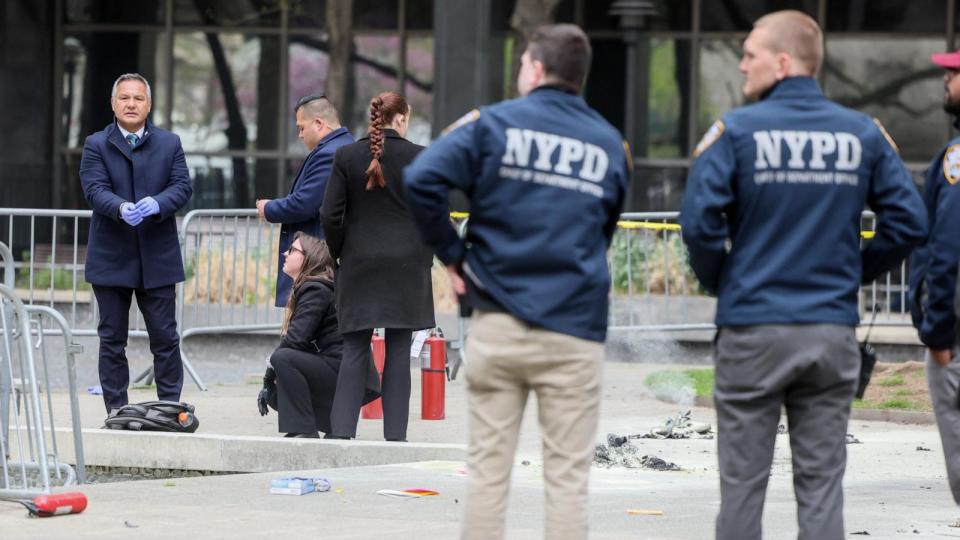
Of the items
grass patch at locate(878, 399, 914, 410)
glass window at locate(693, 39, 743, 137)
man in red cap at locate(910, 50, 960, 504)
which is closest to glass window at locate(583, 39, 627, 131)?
glass window at locate(693, 39, 743, 137)

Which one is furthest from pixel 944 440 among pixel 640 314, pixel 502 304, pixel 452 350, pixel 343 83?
pixel 343 83

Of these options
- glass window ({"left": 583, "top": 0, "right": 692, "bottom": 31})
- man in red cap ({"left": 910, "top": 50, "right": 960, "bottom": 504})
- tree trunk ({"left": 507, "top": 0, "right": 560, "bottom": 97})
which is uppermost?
glass window ({"left": 583, "top": 0, "right": 692, "bottom": 31})

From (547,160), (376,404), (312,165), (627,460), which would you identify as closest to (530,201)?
(547,160)

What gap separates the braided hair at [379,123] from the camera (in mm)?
9445

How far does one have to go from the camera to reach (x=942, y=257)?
248 inches

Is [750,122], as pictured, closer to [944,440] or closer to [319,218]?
[944,440]

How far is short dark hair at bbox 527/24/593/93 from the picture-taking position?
587 centimetres

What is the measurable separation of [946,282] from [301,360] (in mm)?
4549

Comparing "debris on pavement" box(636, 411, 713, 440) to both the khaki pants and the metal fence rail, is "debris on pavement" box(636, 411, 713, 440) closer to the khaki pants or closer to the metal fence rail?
the metal fence rail

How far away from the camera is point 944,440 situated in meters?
6.62

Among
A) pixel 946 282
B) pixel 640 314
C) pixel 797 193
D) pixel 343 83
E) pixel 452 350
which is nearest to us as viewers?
pixel 797 193

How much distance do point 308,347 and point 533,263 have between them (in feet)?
15.0

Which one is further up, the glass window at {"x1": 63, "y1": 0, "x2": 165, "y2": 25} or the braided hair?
the glass window at {"x1": 63, "y1": 0, "x2": 165, "y2": 25}

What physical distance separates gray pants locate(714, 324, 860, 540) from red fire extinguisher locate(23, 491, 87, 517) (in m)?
3.05
